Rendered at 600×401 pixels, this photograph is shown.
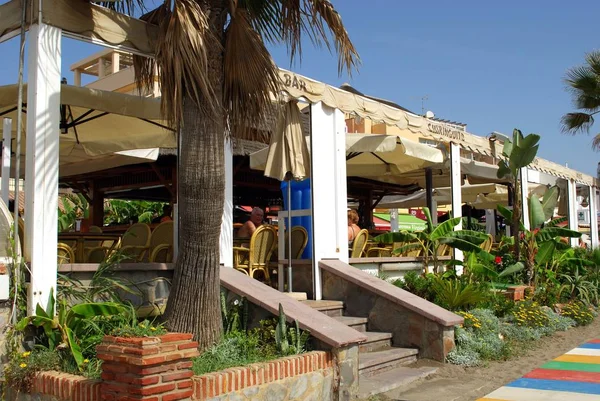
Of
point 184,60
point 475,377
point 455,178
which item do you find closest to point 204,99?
point 184,60

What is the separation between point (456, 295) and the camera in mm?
9242

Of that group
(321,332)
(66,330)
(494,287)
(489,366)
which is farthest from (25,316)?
(494,287)

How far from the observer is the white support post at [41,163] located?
5980 mm

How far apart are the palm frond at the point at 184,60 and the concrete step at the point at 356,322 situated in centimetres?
366

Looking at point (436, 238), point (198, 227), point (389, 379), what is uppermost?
Result: point (198, 227)

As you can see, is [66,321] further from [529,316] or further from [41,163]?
[529,316]

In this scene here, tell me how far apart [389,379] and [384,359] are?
463 millimetres

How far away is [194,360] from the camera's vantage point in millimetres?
5672

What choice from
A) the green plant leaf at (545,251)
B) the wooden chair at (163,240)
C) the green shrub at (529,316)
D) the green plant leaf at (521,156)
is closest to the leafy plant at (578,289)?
the green plant leaf at (545,251)

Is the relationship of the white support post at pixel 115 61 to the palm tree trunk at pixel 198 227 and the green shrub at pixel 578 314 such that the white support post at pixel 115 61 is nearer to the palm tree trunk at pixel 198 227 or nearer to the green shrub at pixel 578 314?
the green shrub at pixel 578 314

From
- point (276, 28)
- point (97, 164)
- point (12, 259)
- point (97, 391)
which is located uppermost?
point (276, 28)

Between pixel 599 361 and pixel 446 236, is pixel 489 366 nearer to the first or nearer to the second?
pixel 599 361

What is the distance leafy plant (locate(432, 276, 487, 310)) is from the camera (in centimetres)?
927

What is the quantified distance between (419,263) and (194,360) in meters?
6.35
